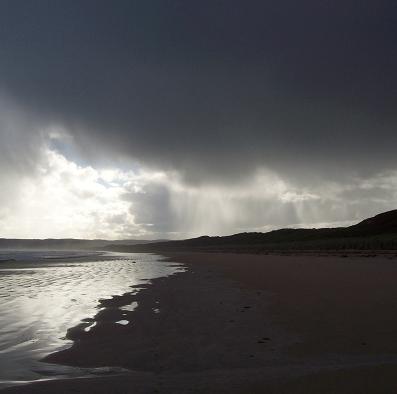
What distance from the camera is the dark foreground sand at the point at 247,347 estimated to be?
582 cm

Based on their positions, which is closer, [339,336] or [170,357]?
[170,357]

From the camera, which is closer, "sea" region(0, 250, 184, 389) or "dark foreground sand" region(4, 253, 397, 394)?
"dark foreground sand" region(4, 253, 397, 394)

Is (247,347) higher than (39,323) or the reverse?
the reverse

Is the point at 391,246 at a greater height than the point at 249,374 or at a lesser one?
greater

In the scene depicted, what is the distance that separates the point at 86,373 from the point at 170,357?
1.44 m

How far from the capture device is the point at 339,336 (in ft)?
27.2

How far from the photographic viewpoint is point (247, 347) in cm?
777

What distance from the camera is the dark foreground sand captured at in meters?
5.82

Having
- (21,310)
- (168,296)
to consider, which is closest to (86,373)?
(21,310)

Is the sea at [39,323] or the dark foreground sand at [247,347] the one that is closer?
the dark foreground sand at [247,347]

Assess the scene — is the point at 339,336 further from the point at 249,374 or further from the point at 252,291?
the point at 252,291

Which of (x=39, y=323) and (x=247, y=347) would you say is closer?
(x=247, y=347)

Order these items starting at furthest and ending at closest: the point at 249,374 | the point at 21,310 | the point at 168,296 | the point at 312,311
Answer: the point at 168,296 < the point at 21,310 < the point at 312,311 < the point at 249,374

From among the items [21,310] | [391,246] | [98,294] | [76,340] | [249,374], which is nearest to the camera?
[249,374]
